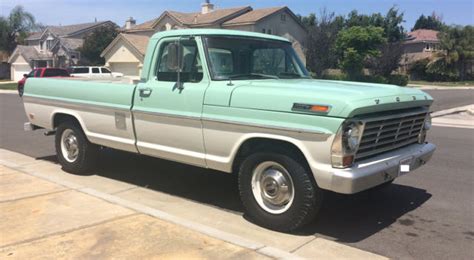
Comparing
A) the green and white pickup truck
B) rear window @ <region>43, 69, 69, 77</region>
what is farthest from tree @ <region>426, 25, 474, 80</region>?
the green and white pickup truck

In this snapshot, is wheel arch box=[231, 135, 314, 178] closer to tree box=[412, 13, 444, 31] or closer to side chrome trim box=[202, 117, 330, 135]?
side chrome trim box=[202, 117, 330, 135]

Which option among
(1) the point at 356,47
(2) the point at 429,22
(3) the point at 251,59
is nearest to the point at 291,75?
(3) the point at 251,59

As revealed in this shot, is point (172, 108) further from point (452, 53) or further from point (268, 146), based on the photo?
point (452, 53)

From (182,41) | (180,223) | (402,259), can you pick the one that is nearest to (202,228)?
(180,223)

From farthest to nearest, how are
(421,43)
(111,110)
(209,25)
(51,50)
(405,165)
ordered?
(421,43)
(51,50)
(209,25)
(111,110)
(405,165)

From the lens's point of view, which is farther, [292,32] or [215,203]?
[292,32]

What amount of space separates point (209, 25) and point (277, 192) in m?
43.4

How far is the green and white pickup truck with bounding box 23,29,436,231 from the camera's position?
4.69m

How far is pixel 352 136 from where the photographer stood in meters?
4.62

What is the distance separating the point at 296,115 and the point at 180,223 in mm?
1656

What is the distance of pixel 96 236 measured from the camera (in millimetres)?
4844

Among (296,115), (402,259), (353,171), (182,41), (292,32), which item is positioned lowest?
(402,259)

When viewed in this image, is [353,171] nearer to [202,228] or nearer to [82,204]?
[202,228]

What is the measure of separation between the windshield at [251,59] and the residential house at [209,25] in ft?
126
